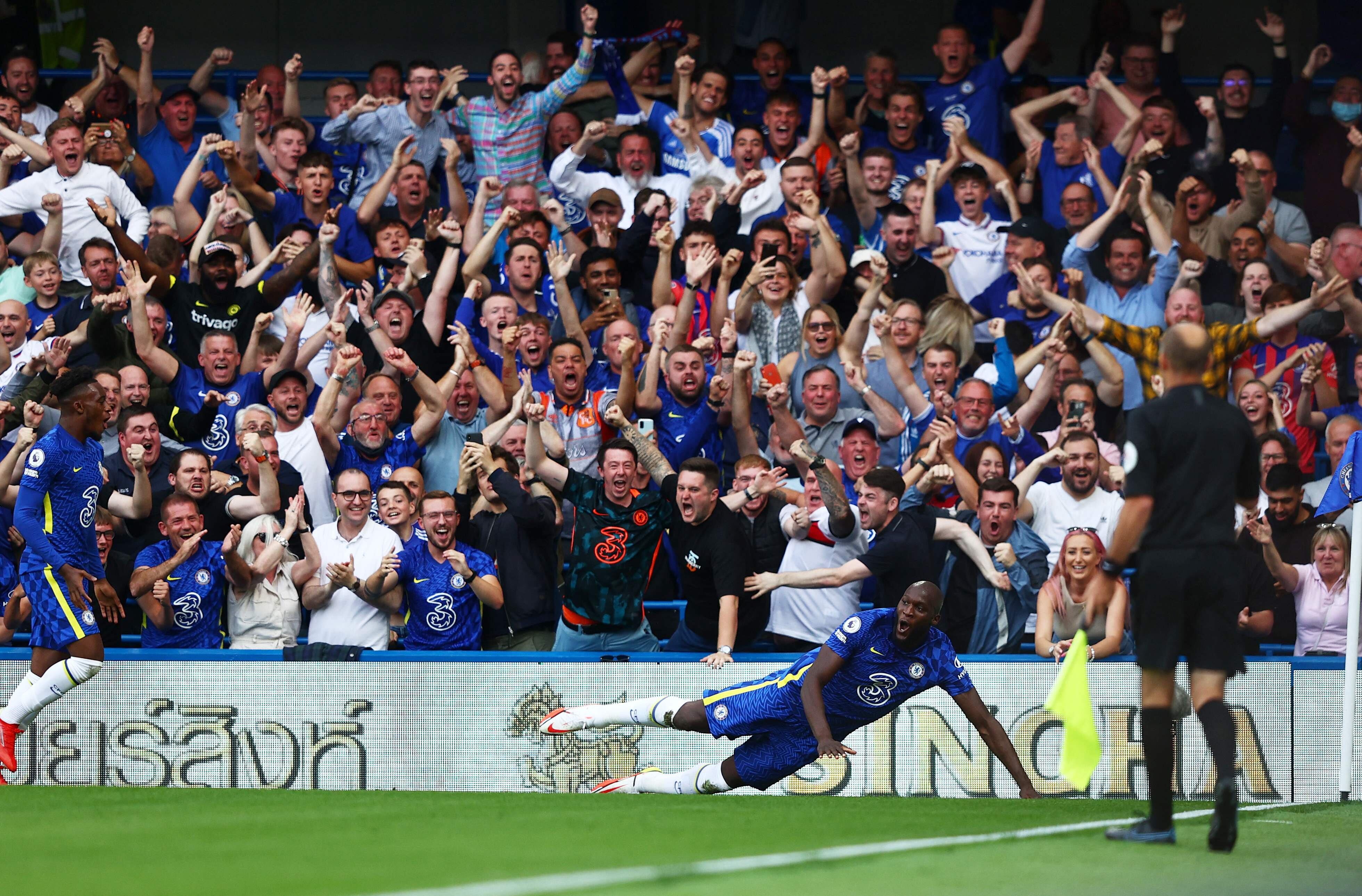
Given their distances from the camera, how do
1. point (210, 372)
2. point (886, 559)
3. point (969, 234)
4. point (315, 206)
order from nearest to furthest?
1. point (886, 559)
2. point (210, 372)
3. point (315, 206)
4. point (969, 234)

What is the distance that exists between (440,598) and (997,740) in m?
4.00

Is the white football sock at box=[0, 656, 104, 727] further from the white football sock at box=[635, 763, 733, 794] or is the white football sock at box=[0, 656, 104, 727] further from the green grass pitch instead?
the white football sock at box=[635, 763, 733, 794]

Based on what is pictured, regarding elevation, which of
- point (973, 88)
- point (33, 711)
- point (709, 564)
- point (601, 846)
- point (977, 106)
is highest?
point (973, 88)

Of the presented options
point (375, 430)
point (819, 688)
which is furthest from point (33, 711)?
point (819, 688)

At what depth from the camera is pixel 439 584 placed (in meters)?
11.1

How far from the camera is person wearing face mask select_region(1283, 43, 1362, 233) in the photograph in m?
15.2

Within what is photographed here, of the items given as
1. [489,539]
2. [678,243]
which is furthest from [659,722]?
[678,243]

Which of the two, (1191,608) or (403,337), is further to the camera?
(403,337)

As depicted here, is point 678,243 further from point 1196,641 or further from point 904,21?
point 1196,641

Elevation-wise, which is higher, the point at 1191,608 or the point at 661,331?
the point at 661,331

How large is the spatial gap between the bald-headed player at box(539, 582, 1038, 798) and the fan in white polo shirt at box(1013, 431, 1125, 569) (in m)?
2.48

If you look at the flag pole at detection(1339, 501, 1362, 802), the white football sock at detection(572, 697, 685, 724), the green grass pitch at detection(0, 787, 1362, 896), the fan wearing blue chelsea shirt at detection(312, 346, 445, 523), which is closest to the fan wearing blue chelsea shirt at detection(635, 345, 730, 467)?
the fan wearing blue chelsea shirt at detection(312, 346, 445, 523)

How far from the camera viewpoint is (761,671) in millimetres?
10656

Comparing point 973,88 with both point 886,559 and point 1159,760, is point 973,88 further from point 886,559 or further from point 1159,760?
point 1159,760
